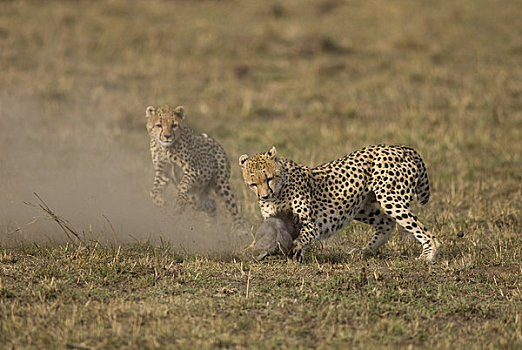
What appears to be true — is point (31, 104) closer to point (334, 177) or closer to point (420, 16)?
point (334, 177)

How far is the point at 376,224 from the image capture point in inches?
314

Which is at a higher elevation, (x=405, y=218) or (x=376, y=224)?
(x=405, y=218)

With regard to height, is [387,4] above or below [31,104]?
above

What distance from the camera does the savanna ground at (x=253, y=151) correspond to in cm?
583

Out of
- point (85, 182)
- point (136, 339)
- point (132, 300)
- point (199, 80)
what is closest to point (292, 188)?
point (132, 300)

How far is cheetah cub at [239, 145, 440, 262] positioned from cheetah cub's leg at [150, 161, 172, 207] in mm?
1698

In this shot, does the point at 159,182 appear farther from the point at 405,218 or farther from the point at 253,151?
the point at 253,151

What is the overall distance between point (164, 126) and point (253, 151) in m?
3.78

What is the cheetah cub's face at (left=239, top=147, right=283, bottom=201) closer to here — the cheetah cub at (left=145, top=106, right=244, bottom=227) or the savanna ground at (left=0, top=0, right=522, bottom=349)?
the savanna ground at (left=0, top=0, right=522, bottom=349)

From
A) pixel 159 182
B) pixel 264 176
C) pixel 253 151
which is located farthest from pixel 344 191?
pixel 253 151

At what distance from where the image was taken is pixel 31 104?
14125 mm

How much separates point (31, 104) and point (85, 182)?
15.4 ft

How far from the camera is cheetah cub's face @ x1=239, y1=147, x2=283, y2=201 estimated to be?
7176 millimetres

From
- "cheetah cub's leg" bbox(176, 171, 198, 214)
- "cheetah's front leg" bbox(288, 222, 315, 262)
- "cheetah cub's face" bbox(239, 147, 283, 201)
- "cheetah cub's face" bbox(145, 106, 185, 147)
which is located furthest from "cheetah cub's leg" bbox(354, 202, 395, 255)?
"cheetah cub's face" bbox(145, 106, 185, 147)
